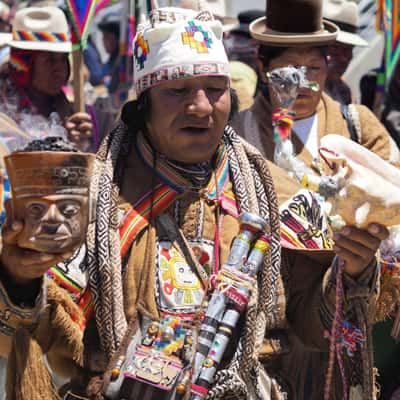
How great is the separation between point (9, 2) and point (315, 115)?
7.39m

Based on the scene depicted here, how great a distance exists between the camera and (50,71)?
6566 millimetres

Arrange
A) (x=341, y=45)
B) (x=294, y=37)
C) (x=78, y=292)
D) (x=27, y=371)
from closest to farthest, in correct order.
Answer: (x=27, y=371) < (x=78, y=292) < (x=294, y=37) < (x=341, y=45)

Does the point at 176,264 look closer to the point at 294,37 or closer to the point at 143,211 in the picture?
the point at 143,211

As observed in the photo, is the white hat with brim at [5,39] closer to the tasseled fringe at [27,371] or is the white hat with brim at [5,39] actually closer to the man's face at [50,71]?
the man's face at [50,71]

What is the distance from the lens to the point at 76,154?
304 cm

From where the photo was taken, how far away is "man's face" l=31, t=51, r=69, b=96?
21.2 feet

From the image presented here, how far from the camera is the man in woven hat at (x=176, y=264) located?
3309mm

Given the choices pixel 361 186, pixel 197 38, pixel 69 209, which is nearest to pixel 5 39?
pixel 197 38

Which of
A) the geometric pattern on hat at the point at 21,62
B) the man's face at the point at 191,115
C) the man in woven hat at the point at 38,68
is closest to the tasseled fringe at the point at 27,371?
the man's face at the point at 191,115

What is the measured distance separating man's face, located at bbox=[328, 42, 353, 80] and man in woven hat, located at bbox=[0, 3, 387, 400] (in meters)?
3.24

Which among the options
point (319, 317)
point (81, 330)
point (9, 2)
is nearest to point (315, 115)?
point (319, 317)

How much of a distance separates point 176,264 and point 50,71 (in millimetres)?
3336

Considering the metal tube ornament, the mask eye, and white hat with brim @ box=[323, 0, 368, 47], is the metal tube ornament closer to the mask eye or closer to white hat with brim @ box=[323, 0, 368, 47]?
the mask eye

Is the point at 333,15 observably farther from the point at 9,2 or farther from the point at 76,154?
the point at 9,2
